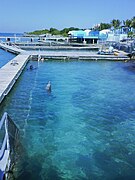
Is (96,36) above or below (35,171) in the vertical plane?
above

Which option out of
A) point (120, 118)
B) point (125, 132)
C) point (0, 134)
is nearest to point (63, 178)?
point (0, 134)

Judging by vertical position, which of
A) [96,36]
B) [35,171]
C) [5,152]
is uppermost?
[96,36]

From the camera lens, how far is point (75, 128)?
15.2 m

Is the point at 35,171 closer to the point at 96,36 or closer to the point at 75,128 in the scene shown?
the point at 75,128

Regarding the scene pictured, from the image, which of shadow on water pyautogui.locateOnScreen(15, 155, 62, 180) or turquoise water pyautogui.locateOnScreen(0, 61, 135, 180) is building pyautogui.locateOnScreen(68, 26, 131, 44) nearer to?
turquoise water pyautogui.locateOnScreen(0, 61, 135, 180)

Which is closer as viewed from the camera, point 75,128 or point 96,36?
point 75,128

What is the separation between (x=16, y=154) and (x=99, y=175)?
3.49 meters

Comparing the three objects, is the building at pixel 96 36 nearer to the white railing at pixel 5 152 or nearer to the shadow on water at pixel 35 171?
the shadow on water at pixel 35 171

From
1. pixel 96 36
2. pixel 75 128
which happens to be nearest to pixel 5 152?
pixel 75 128

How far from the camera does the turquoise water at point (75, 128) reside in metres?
10.8

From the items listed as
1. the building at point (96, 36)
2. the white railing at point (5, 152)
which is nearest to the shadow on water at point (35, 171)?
the white railing at point (5, 152)

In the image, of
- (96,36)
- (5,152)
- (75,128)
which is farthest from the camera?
(96,36)

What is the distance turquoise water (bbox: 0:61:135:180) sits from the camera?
10.8 m

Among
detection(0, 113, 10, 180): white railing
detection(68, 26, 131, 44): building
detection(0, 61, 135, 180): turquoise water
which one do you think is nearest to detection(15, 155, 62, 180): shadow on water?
detection(0, 61, 135, 180): turquoise water
